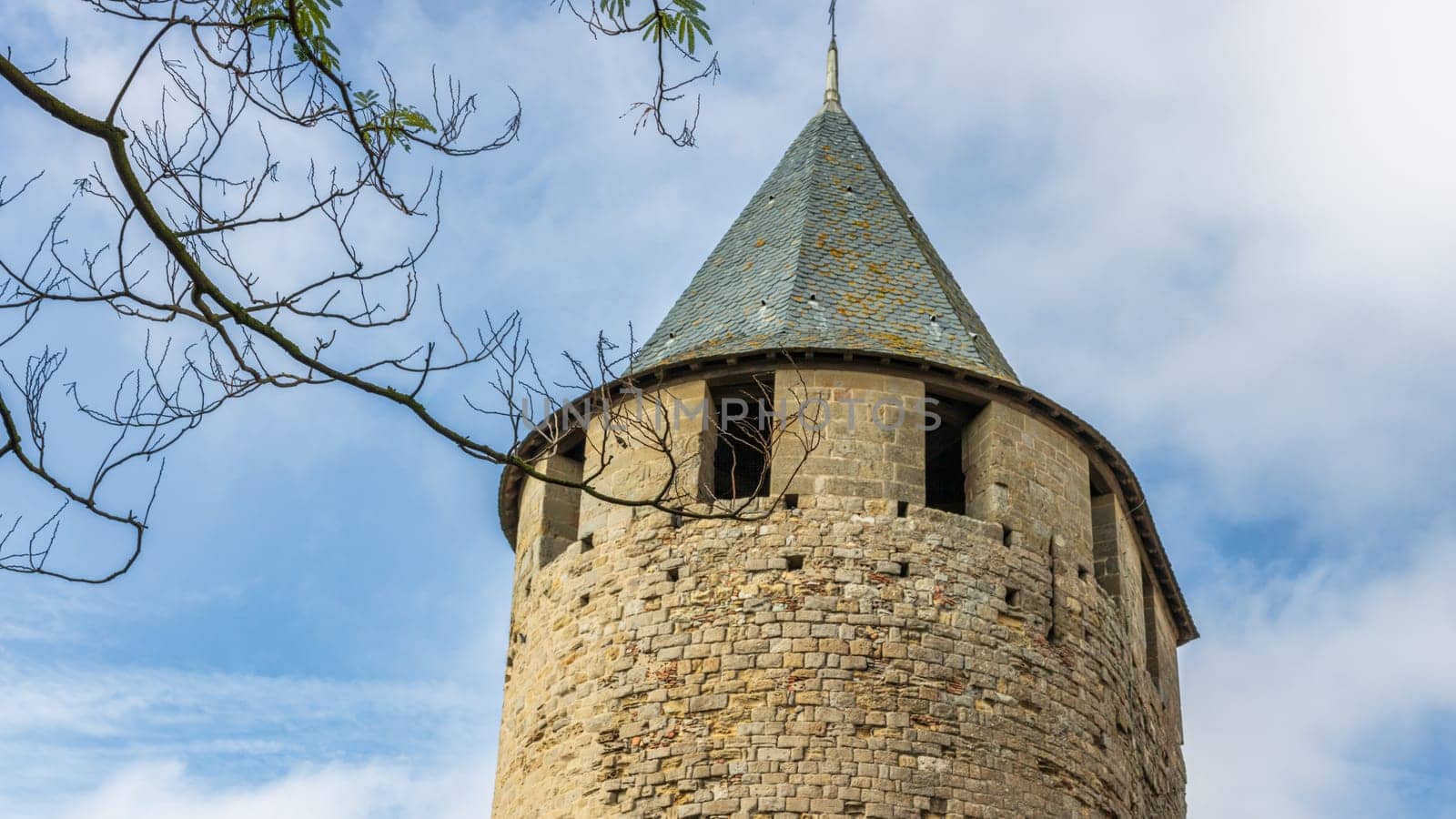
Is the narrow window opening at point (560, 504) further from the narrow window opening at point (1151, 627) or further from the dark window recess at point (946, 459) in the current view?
the narrow window opening at point (1151, 627)

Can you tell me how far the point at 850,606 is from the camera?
12094mm

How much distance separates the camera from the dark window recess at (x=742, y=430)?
43.7 feet

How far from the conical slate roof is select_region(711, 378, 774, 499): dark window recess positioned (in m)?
0.34

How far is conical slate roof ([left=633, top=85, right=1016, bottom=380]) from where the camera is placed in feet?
45.0

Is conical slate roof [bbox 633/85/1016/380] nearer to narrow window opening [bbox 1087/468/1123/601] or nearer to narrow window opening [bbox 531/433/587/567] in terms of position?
narrow window opening [bbox 531/433/587/567]

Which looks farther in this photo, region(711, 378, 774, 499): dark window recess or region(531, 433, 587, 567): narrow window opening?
region(531, 433, 587, 567): narrow window opening

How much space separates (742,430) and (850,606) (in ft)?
5.55

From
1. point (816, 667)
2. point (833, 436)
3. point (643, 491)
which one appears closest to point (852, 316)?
point (833, 436)

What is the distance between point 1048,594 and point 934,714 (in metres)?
1.57

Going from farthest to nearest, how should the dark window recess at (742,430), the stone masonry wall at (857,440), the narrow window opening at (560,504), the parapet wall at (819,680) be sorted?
the narrow window opening at (560,504) → the dark window recess at (742,430) → the stone masonry wall at (857,440) → the parapet wall at (819,680)

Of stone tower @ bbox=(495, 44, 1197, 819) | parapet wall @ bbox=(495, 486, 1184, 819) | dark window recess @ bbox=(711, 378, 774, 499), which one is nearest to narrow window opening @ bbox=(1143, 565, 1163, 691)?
stone tower @ bbox=(495, 44, 1197, 819)

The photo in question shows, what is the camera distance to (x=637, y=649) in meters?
12.2

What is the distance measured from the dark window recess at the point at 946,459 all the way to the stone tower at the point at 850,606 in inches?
1.8

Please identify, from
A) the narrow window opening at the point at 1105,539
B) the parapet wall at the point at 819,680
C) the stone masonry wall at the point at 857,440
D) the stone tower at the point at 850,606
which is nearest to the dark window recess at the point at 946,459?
the stone tower at the point at 850,606
